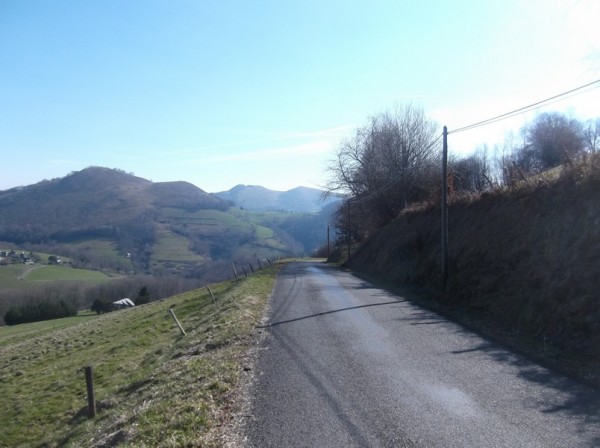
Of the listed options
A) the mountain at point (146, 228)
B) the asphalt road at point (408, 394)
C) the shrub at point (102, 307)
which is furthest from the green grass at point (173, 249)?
the asphalt road at point (408, 394)

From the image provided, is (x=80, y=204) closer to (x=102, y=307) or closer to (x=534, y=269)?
(x=102, y=307)

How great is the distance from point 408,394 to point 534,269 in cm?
726

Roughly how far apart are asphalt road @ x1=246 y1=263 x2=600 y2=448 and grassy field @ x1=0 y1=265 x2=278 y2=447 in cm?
69

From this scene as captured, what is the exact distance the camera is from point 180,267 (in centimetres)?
10238

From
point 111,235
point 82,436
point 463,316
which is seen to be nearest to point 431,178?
point 463,316

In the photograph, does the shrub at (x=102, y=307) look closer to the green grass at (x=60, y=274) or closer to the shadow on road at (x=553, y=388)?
the green grass at (x=60, y=274)

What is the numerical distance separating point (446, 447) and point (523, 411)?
161cm

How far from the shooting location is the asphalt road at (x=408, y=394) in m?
5.28

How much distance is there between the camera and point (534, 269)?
12344 millimetres

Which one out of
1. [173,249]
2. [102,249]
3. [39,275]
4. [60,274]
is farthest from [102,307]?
[102,249]

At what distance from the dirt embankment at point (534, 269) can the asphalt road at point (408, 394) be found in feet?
3.64

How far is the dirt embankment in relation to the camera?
9305 millimetres

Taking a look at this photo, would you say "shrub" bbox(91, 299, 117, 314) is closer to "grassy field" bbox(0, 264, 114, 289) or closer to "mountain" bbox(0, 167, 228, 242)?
"grassy field" bbox(0, 264, 114, 289)

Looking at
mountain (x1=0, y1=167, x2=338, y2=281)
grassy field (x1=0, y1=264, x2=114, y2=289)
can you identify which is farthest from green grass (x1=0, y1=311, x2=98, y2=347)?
mountain (x1=0, y1=167, x2=338, y2=281)
